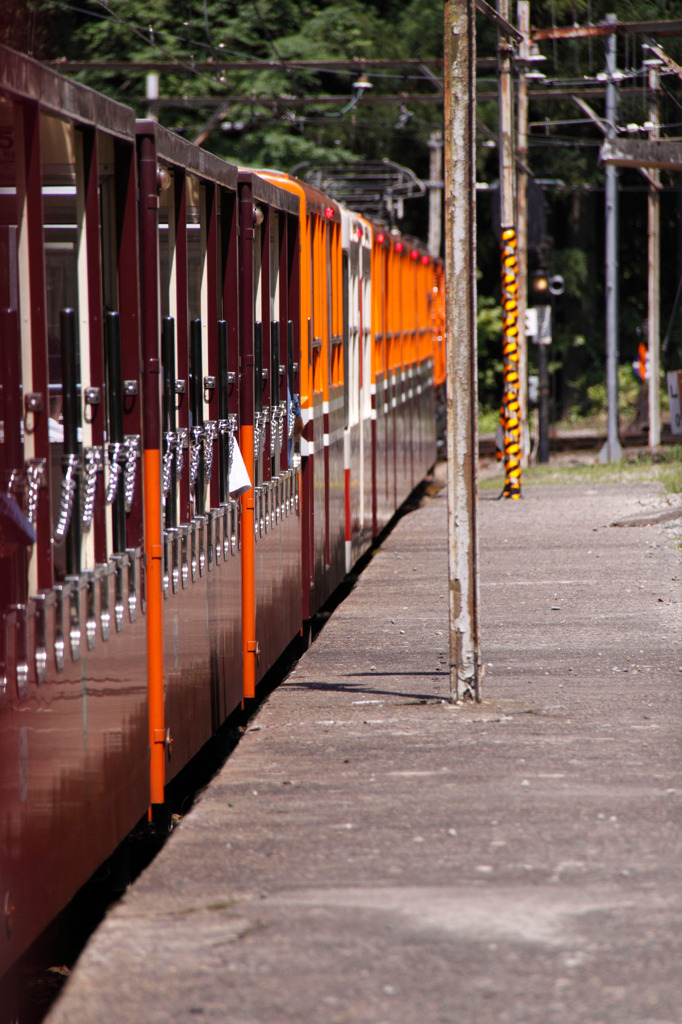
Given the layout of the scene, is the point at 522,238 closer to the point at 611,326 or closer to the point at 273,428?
the point at 611,326

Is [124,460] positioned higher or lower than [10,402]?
lower

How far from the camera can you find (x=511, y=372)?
59.1 feet

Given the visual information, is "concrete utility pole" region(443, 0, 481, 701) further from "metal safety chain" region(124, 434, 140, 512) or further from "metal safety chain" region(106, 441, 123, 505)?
"metal safety chain" region(106, 441, 123, 505)

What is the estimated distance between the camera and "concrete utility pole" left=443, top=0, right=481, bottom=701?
668 centimetres

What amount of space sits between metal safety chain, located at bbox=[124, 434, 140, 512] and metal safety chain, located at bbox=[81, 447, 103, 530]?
35 centimetres

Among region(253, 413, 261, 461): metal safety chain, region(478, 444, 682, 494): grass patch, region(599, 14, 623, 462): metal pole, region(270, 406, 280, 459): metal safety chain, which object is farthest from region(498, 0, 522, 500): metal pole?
region(253, 413, 261, 461): metal safety chain

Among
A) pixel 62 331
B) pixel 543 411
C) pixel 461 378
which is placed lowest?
pixel 543 411

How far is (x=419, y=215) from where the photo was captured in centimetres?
3962

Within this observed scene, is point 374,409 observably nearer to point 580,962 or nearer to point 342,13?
point 580,962

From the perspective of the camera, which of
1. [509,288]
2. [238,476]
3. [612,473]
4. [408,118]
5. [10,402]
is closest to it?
[10,402]

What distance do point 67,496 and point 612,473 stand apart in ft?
57.8

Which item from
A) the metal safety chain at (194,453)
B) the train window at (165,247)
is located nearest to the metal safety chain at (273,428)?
the metal safety chain at (194,453)

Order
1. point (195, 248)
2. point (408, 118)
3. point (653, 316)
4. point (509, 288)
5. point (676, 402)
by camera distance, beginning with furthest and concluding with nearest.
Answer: point (653, 316), point (408, 118), point (676, 402), point (509, 288), point (195, 248)

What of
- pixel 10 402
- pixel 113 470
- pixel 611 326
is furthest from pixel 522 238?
pixel 10 402
